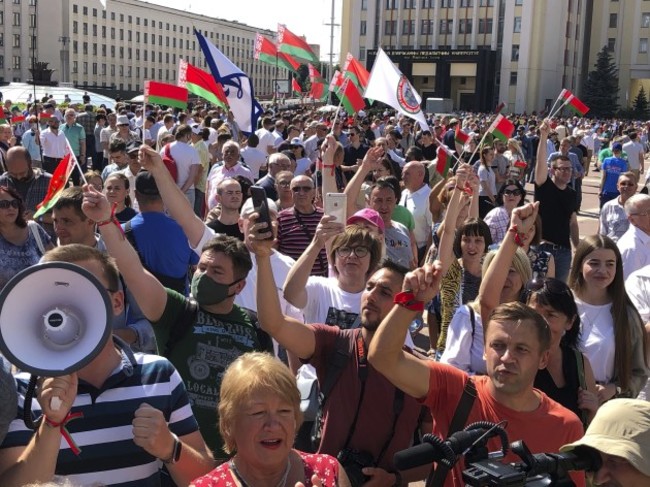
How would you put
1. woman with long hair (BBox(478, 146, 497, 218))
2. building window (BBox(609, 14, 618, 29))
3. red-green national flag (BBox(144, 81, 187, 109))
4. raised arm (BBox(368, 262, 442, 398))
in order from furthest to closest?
building window (BBox(609, 14, 618, 29))
woman with long hair (BBox(478, 146, 497, 218))
red-green national flag (BBox(144, 81, 187, 109))
raised arm (BBox(368, 262, 442, 398))

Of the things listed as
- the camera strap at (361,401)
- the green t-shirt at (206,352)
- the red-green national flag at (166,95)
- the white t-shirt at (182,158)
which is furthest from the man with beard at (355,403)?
the white t-shirt at (182,158)

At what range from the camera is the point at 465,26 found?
261ft

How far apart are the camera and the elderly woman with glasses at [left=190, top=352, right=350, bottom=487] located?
0.77 meters

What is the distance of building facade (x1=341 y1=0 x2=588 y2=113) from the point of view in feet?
250

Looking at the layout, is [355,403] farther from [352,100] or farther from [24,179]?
[352,100]

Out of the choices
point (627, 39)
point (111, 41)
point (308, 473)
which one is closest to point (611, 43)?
point (627, 39)

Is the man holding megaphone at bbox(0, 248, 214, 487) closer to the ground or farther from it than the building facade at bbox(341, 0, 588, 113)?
closer to the ground

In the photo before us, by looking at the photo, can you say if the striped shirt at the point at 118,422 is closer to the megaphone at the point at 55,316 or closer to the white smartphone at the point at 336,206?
the megaphone at the point at 55,316

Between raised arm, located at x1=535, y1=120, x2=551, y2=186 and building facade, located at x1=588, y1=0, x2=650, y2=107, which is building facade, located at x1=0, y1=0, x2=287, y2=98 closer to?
building facade, located at x1=588, y1=0, x2=650, y2=107

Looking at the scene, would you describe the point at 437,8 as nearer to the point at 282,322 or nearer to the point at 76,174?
the point at 76,174

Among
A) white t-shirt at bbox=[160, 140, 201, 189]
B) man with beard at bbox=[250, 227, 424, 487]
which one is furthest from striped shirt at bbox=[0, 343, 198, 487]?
white t-shirt at bbox=[160, 140, 201, 189]

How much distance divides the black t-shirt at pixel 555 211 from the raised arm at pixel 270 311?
15.8 ft

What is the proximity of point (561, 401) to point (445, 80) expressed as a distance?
76.4 meters

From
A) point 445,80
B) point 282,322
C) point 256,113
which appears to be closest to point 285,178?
point 256,113
